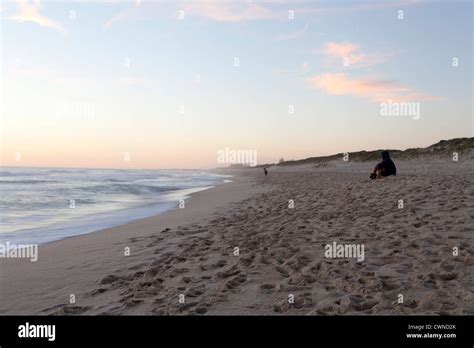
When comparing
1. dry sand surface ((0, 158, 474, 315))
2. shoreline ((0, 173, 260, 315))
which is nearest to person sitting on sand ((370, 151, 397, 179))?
dry sand surface ((0, 158, 474, 315))

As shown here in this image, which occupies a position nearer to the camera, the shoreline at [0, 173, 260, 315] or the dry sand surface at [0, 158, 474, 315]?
the dry sand surface at [0, 158, 474, 315]

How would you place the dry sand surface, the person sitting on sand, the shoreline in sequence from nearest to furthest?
the dry sand surface
the shoreline
the person sitting on sand

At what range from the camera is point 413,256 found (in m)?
5.91

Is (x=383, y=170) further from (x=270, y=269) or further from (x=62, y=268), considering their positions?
(x=62, y=268)

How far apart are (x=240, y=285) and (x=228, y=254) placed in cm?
173

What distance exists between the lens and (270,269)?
5820 millimetres

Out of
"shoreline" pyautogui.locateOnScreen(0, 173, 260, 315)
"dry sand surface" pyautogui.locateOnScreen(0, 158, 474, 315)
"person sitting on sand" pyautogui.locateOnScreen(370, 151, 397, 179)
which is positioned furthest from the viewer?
"person sitting on sand" pyautogui.locateOnScreen(370, 151, 397, 179)

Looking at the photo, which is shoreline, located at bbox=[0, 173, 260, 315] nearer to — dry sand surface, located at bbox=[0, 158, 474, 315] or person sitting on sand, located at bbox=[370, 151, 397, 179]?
dry sand surface, located at bbox=[0, 158, 474, 315]

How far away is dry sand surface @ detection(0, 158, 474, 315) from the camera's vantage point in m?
4.46

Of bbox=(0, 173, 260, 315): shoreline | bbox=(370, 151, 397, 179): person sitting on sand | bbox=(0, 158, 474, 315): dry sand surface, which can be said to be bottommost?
bbox=(0, 173, 260, 315): shoreline

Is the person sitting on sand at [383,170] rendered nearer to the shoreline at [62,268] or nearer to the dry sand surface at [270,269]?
the dry sand surface at [270,269]

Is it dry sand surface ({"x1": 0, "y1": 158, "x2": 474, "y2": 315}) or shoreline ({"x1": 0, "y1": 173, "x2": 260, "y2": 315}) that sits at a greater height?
dry sand surface ({"x1": 0, "y1": 158, "x2": 474, "y2": 315})

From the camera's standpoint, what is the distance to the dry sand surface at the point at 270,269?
4.46 meters
